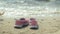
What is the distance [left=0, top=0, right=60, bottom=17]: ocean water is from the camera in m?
2.67

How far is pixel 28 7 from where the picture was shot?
2.97 m

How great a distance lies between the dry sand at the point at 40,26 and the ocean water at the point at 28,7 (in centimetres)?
24

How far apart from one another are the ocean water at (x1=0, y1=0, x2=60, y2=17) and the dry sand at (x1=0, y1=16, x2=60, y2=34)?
0.80ft

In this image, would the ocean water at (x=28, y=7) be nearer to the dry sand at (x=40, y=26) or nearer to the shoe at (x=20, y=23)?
the dry sand at (x=40, y=26)

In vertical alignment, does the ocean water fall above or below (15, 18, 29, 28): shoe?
above

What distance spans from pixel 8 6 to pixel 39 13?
0.67 m

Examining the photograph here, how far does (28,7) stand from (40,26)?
0.92m

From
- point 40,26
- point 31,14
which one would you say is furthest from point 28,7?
point 40,26

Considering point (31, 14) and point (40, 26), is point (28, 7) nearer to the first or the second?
point (31, 14)

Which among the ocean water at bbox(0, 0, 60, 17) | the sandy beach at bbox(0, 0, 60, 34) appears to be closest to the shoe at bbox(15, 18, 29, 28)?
the sandy beach at bbox(0, 0, 60, 34)

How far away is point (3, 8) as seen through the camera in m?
2.93

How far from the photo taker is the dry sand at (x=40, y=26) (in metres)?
1.94

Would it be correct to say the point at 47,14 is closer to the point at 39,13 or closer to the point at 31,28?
the point at 39,13

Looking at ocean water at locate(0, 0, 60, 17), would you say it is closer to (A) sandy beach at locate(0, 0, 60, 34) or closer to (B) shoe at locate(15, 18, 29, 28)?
(A) sandy beach at locate(0, 0, 60, 34)
